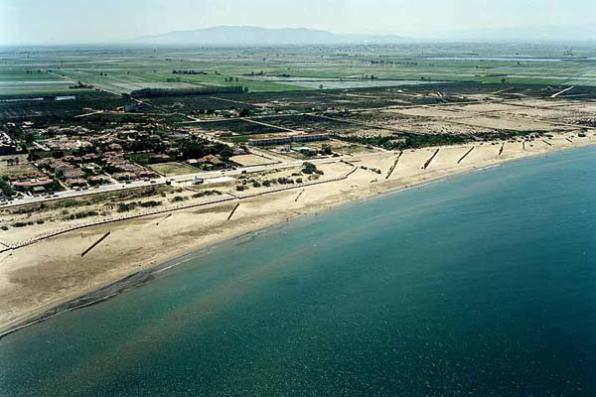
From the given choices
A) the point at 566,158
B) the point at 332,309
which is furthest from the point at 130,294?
the point at 566,158

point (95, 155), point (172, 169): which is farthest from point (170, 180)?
point (95, 155)

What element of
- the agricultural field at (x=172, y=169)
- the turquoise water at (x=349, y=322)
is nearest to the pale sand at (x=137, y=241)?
the turquoise water at (x=349, y=322)

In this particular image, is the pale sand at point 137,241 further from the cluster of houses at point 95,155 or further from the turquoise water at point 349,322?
the cluster of houses at point 95,155

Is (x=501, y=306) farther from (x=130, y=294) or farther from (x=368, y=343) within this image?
(x=130, y=294)

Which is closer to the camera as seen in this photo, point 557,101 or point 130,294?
point 130,294

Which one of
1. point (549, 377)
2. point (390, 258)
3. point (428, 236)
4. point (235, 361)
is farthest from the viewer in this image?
point (428, 236)

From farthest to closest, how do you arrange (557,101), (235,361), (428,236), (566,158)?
(557,101)
(566,158)
(428,236)
(235,361)
